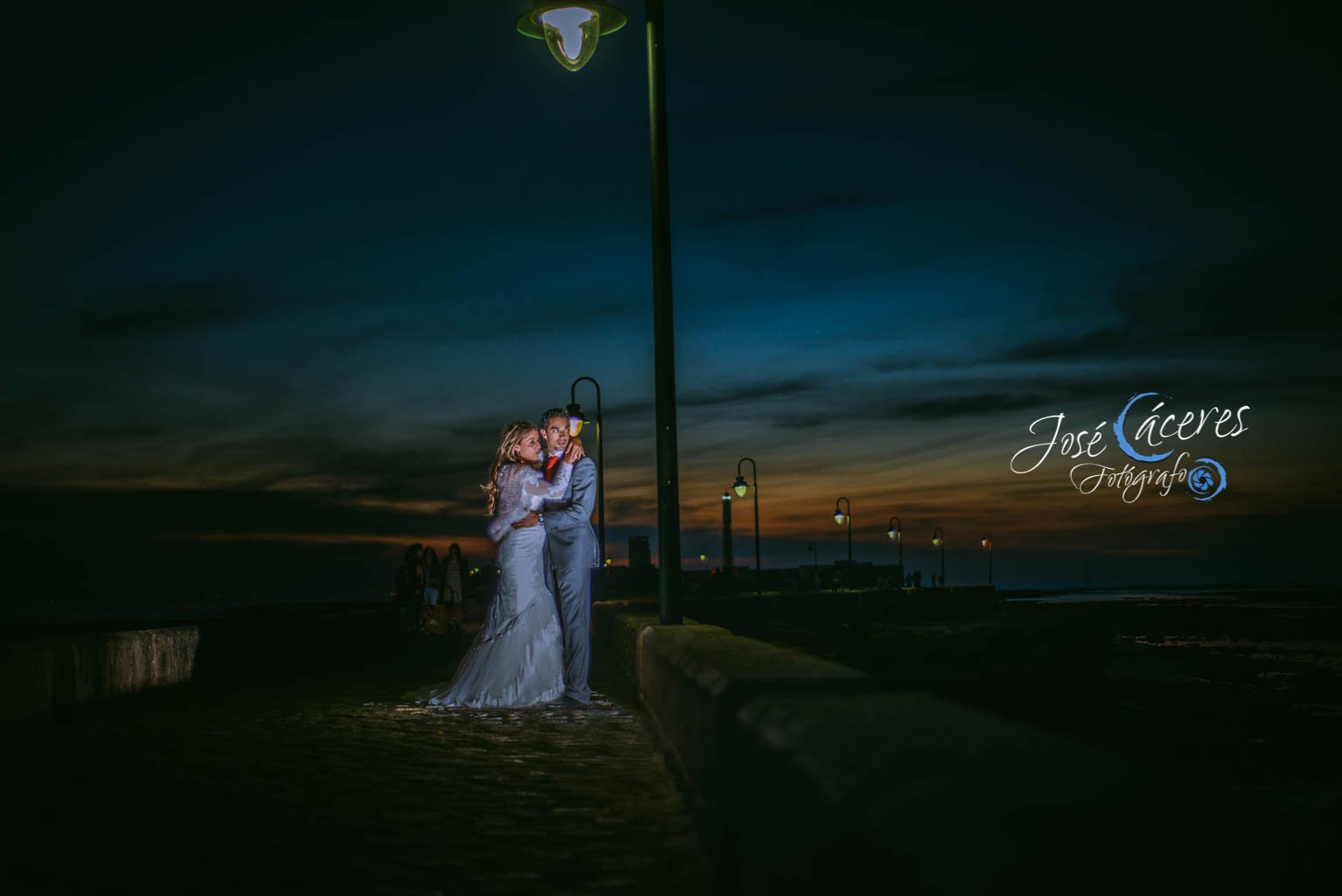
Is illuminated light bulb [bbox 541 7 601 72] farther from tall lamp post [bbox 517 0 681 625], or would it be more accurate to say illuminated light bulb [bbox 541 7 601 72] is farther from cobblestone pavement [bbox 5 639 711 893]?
cobblestone pavement [bbox 5 639 711 893]

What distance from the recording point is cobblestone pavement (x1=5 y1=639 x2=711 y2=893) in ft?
17.5

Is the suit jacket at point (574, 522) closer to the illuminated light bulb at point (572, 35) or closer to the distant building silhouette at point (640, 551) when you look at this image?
the illuminated light bulb at point (572, 35)

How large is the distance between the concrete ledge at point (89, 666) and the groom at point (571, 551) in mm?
4290

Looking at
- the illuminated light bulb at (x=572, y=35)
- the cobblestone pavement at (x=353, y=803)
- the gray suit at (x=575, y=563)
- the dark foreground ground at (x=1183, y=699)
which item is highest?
the illuminated light bulb at (x=572, y=35)

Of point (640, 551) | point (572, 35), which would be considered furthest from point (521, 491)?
point (640, 551)

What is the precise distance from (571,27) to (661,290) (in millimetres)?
2343

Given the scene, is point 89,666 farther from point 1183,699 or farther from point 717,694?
point 1183,699

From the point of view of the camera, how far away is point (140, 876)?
5.26m

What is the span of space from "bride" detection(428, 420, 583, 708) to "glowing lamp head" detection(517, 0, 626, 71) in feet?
10.4

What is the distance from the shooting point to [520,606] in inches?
456

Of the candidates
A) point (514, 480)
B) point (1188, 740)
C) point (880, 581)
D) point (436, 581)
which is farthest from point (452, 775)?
point (880, 581)

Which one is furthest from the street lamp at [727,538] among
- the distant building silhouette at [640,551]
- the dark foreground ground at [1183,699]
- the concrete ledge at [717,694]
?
the concrete ledge at [717,694]

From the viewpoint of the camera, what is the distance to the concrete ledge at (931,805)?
2365 mm

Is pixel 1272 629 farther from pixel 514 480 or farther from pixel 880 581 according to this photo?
pixel 514 480
